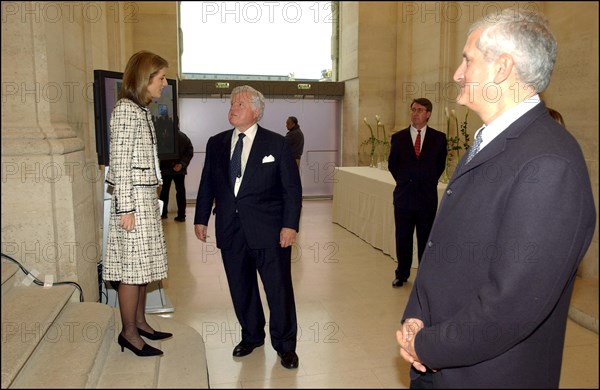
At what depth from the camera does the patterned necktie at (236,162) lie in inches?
128

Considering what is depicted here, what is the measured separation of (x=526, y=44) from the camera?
1258 mm

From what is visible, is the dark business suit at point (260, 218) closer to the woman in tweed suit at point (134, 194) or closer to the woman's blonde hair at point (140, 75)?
the woman in tweed suit at point (134, 194)

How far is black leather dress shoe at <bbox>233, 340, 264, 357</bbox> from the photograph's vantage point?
11.2 ft

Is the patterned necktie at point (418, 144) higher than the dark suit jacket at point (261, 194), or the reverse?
the patterned necktie at point (418, 144)

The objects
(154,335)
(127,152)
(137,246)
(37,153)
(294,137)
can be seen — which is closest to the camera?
(127,152)

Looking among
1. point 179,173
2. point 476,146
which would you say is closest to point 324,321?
point 476,146

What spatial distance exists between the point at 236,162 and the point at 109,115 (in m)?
1.10

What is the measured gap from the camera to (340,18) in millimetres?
9883

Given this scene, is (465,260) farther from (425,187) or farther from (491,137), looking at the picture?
(425,187)

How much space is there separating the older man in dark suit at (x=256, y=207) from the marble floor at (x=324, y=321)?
20 centimetres

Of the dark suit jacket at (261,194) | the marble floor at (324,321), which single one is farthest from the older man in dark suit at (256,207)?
the marble floor at (324,321)

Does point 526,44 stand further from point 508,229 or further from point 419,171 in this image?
point 419,171

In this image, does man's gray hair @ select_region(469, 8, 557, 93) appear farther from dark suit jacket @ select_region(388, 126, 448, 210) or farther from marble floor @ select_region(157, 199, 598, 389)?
dark suit jacket @ select_region(388, 126, 448, 210)

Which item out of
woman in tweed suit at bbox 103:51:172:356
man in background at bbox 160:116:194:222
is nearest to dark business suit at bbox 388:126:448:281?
woman in tweed suit at bbox 103:51:172:356
